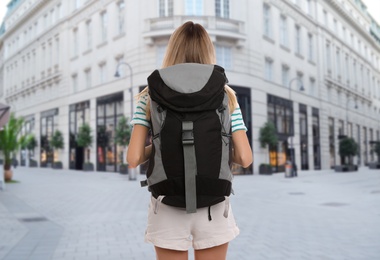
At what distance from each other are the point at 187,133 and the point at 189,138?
3cm

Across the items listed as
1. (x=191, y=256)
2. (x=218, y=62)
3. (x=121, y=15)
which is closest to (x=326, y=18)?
(x=218, y=62)

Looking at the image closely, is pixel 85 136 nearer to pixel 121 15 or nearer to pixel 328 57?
pixel 121 15

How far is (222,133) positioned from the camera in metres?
1.89

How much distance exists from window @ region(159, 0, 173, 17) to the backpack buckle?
91.8ft

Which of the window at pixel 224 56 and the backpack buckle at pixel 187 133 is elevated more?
the window at pixel 224 56

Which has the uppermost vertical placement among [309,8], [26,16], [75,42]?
[26,16]

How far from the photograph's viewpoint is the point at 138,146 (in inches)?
79.0

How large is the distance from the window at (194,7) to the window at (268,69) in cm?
755

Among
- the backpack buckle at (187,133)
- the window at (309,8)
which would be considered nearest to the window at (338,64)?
the window at (309,8)

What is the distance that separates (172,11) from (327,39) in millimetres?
21932

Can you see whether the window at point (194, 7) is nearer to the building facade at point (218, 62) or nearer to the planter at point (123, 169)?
the building facade at point (218, 62)

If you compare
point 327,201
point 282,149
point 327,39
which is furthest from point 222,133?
point 327,39

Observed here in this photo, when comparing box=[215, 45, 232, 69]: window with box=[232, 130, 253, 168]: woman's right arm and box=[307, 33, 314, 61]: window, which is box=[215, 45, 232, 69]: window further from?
box=[232, 130, 253, 168]: woman's right arm

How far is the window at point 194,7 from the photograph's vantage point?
2817 centimetres
